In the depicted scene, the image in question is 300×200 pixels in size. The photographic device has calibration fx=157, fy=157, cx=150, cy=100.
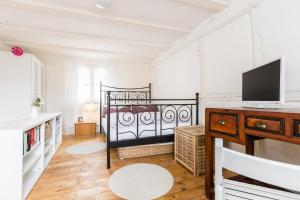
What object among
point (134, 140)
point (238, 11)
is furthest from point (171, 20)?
point (134, 140)

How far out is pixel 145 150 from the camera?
2.61 m

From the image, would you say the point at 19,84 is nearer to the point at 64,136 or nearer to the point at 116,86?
the point at 64,136

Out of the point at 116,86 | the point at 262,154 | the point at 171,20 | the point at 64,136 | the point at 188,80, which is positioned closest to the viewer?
the point at 262,154

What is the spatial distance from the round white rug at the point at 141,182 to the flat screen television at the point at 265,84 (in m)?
1.26

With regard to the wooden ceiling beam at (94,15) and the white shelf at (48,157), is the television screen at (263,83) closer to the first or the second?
the wooden ceiling beam at (94,15)

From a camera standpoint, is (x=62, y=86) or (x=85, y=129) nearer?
(x=85, y=129)

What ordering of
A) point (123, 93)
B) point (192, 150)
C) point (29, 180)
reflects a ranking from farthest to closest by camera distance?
point (123, 93)
point (192, 150)
point (29, 180)

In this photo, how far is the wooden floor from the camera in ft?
5.24

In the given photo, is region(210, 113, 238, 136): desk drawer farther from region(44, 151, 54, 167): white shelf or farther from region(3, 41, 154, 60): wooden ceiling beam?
region(3, 41, 154, 60): wooden ceiling beam

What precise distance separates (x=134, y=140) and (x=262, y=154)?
1.60 meters

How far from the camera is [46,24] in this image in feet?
8.29

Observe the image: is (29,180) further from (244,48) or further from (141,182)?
(244,48)

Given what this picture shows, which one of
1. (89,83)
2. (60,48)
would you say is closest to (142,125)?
(89,83)

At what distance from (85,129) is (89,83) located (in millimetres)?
1306
